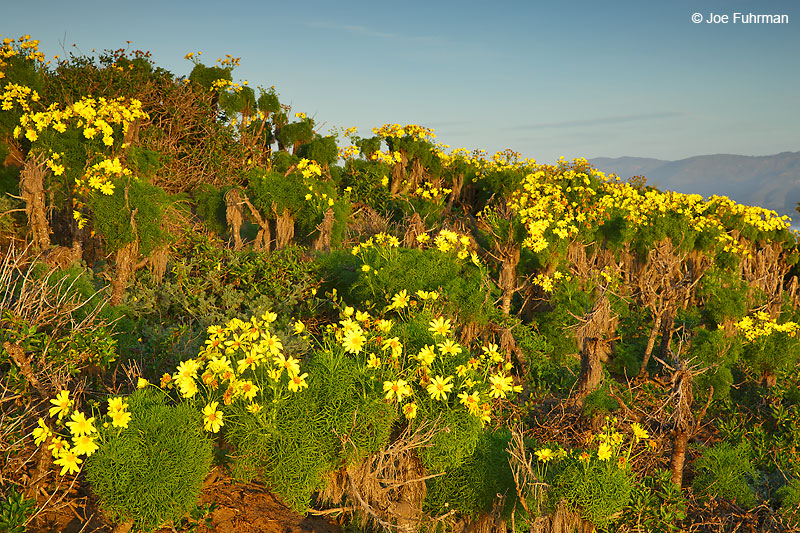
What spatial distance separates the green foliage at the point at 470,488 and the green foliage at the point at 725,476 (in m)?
3.40

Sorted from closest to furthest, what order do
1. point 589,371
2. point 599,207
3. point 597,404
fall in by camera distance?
point 597,404
point 589,371
point 599,207

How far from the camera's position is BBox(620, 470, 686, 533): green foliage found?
20.7 feet

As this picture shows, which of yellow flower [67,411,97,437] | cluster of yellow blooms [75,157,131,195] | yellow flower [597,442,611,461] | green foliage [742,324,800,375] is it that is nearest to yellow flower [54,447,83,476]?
yellow flower [67,411,97,437]

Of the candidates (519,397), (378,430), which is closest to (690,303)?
(519,397)

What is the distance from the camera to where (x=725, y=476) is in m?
7.18

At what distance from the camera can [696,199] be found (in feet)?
54.2

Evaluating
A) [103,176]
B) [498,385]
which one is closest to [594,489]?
[498,385]

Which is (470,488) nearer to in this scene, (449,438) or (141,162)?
(449,438)

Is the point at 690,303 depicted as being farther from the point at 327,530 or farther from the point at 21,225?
the point at 21,225

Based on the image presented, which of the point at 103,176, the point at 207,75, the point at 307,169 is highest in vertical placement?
the point at 207,75

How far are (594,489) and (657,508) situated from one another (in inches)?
93.5

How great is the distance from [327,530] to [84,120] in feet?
21.9

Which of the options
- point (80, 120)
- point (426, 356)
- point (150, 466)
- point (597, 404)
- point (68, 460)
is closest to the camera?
point (68, 460)

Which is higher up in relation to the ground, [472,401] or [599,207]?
[599,207]
